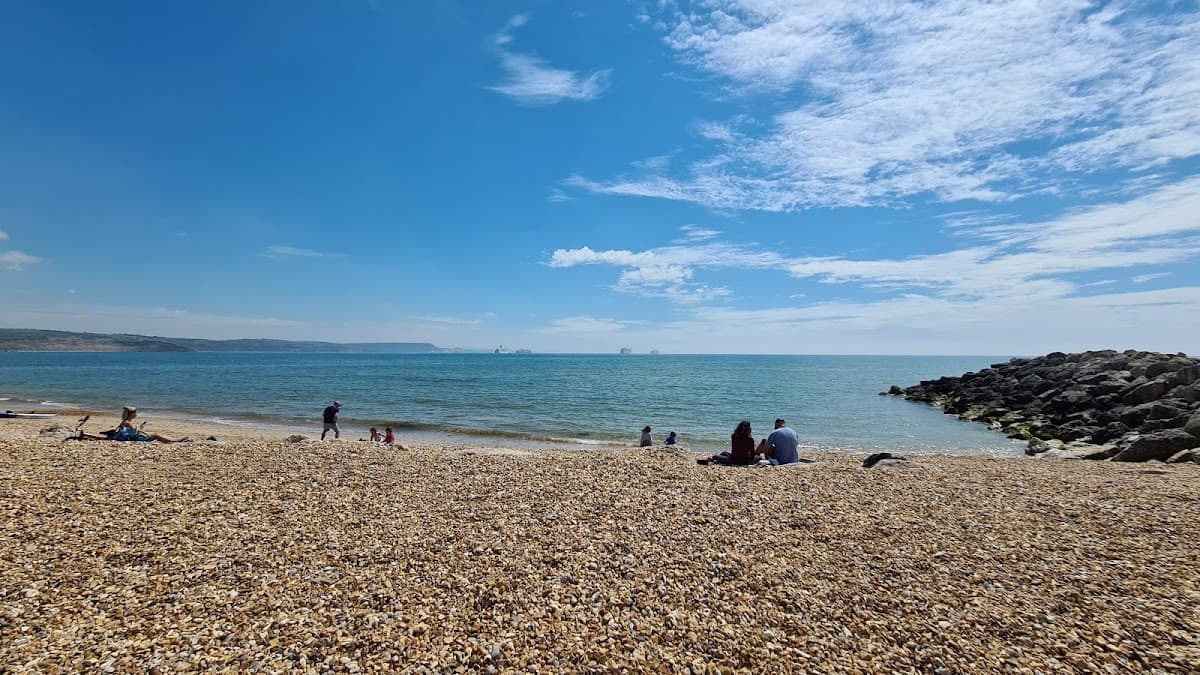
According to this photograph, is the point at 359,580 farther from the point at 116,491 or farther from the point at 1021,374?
the point at 1021,374

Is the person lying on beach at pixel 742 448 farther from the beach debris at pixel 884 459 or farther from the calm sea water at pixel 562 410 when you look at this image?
the calm sea water at pixel 562 410

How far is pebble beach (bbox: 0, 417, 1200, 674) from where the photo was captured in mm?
4547

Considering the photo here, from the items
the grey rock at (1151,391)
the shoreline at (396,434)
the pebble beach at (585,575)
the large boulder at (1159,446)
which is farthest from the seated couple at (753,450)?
the grey rock at (1151,391)

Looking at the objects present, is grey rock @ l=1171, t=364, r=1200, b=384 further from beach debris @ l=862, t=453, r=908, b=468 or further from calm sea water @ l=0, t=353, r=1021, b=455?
beach debris @ l=862, t=453, r=908, b=468

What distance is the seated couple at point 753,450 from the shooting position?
13.3 m

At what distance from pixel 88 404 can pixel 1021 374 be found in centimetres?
7047

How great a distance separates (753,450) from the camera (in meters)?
13.6

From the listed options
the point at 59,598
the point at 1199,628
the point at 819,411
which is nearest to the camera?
the point at 1199,628

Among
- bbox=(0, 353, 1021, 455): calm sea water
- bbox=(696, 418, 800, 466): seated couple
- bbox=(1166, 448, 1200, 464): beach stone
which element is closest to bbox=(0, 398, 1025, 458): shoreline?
bbox=(0, 353, 1021, 455): calm sea water

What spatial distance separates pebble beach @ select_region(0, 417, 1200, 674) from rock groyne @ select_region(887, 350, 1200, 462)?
8593mm

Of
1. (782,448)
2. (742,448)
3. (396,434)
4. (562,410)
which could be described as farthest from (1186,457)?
(396,434)

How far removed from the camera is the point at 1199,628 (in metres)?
4.85

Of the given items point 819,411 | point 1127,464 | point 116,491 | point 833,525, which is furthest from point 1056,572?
point 819,411

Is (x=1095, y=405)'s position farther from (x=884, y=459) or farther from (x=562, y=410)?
(x=562, y=410)
